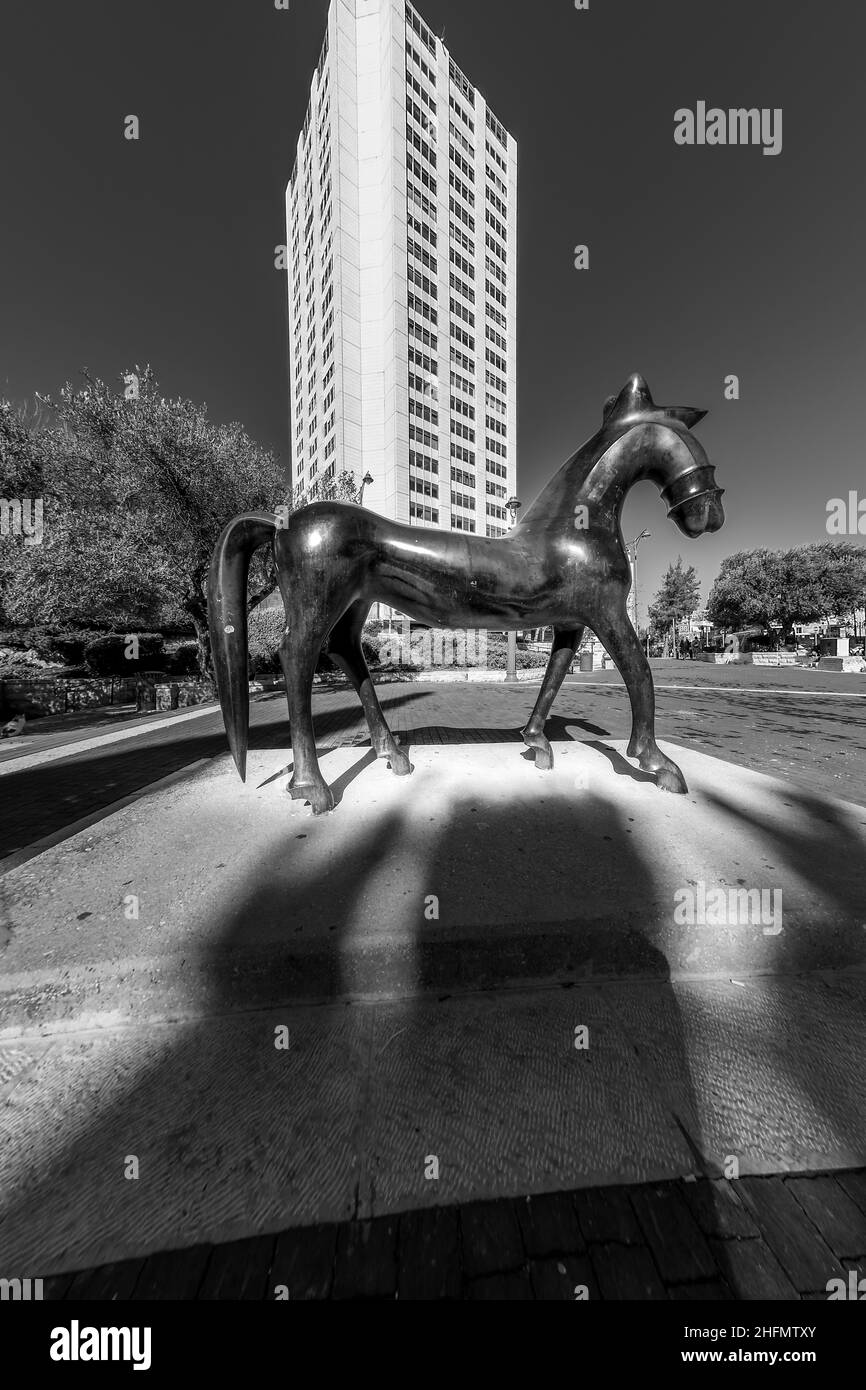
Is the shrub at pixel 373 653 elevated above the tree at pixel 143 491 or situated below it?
below

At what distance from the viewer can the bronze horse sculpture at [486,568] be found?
9.73 feet

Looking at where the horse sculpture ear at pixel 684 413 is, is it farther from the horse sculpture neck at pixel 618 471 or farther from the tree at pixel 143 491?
the tree at pixel 143 491

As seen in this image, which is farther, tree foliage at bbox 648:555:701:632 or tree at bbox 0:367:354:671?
tree foliage at bbox 648:555:701:632

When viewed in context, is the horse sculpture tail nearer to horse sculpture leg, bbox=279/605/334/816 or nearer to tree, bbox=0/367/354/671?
horse sculpture leg, bbox=279/605/334/816

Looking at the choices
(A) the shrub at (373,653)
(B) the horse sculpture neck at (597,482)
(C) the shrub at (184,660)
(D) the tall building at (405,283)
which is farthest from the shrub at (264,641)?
(D) the tall building at (405,283)

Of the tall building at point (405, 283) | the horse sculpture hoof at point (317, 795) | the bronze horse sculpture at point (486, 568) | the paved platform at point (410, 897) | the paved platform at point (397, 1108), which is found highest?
the tall building at point (405, 283)

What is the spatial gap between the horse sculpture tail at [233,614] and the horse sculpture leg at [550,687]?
2.24m

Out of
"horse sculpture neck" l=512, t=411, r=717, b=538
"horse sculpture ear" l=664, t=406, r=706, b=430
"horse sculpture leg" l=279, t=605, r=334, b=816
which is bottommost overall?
"horse sculpture leg" l=279, t=605, r=334, b=816

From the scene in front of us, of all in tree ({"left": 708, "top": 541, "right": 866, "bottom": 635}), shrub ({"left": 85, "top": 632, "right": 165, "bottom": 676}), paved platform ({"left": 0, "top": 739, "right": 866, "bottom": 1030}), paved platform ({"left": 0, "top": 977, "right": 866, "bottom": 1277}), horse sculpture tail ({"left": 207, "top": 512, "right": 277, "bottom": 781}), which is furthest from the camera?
tree ({"left": 708, "top": 541, "right": 866, "bottom": 635})

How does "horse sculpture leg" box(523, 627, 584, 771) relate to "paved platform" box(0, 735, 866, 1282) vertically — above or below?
above

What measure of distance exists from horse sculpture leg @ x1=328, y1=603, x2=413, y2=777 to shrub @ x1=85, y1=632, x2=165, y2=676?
17.5 m

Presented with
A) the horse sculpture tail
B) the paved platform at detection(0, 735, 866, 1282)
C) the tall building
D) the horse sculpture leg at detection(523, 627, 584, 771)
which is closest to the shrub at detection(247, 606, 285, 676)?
the horse sculpture leg at detection(523, 627, 584, 771)

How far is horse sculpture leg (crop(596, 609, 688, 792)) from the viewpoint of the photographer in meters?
3.41
